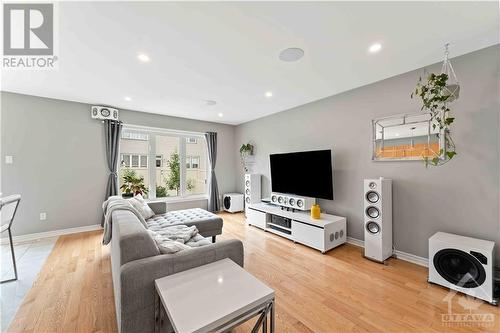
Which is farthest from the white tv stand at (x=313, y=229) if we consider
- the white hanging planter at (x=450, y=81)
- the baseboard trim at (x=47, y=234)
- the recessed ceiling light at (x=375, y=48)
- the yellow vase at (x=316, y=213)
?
the baseboard trim at (x=47, y=234)

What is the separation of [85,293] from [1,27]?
8.72ft

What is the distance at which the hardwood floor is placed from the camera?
1596mm

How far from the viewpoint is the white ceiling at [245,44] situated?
1.62 meters

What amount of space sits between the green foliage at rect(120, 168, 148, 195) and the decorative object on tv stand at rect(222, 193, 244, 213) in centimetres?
205

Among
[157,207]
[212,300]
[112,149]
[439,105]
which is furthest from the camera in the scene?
[112,149]

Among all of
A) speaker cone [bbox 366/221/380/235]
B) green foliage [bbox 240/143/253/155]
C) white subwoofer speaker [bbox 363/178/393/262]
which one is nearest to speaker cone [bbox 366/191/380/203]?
white subwoofer speaker [bbox 363/178/393/262]

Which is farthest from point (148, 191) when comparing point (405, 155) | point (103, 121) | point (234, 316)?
point (405, 155)

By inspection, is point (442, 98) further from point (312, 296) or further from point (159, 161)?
point (159, 161)

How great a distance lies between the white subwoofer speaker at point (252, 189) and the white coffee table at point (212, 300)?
10.8ft

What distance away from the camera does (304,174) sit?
3547mm

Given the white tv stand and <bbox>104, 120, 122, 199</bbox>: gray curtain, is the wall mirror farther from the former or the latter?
<bbox>104, 120, 122, 199</bbox>: gray curtain

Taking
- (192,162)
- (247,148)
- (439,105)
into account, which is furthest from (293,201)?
(192,162)

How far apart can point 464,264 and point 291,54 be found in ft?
9.27

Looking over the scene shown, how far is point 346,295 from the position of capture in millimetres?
1963
